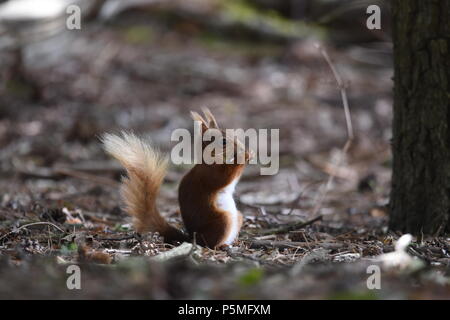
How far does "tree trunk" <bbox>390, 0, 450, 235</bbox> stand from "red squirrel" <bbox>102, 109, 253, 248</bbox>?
104 centimetres

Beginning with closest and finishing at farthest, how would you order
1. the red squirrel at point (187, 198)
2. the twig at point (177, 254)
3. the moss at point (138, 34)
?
1. the twig at point (177, 254)
2. the red squirrel at point (187, 198)
3. the moss at point (138, 34)

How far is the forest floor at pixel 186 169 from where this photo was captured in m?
2.51

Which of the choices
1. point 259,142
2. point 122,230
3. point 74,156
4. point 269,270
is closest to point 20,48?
point 74,156

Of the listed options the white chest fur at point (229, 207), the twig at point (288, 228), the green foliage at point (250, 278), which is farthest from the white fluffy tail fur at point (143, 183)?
the green foliage at point (250, 278)

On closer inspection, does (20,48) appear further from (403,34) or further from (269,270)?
(269,270)

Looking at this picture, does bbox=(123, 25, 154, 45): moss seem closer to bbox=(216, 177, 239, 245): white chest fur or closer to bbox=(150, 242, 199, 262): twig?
bbox=(216, 177, 239, 245): white chest fur

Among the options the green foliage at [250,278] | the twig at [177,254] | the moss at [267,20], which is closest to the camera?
the green foliage at [250,278]

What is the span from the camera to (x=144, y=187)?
350 centimetres

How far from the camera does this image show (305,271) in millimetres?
2650

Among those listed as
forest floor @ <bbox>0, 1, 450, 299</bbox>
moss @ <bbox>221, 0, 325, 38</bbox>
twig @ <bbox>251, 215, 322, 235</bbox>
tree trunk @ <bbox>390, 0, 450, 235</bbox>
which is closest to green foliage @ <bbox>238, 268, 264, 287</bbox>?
forest floor @ <bbox>0, 1, 450, 299</bbox>

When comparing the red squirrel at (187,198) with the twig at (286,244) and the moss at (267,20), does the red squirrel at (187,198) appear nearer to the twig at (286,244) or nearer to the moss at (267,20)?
the twig at (286,244)

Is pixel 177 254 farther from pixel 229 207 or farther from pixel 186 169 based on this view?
pixel 186 169

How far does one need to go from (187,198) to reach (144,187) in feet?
0.82

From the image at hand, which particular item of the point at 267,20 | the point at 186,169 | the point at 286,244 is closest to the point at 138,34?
the point at 267,20
